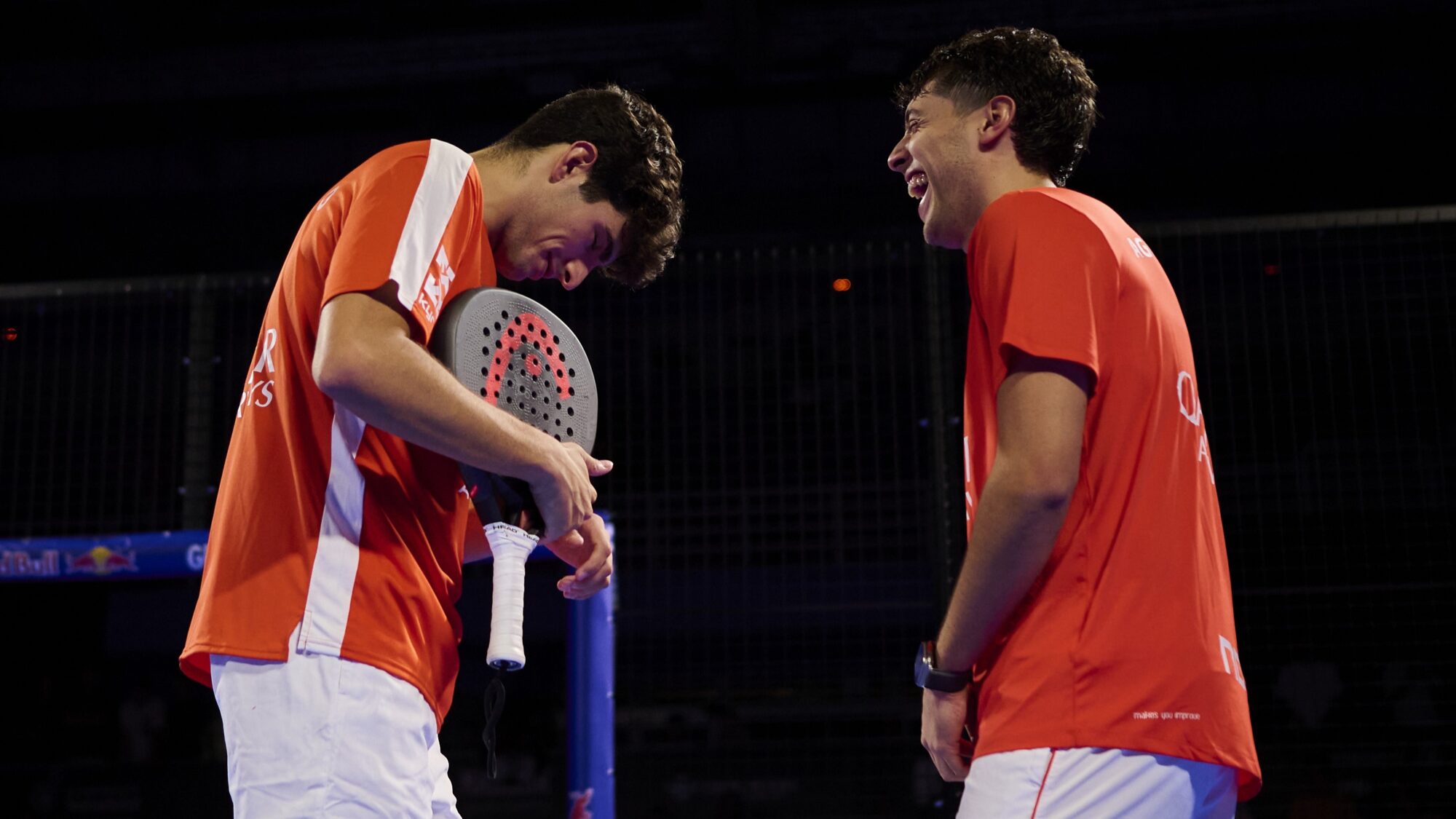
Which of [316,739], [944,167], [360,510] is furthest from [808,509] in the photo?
[316,739]

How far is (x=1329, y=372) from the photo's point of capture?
187 inches

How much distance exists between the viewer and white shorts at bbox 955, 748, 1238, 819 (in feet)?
4.60

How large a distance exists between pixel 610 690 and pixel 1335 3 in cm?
630

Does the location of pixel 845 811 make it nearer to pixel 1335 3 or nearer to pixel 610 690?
pixel 610 690

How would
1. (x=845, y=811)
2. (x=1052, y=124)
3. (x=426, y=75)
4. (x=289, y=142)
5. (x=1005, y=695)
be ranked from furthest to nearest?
(x=289, y=142) → (x=426, y=75) → (x=845, y=811) → (x=1052, y=124) → (x=1005, y=695)

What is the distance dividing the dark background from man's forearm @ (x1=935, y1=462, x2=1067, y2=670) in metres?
3.71

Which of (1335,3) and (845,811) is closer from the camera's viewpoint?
(845,811)

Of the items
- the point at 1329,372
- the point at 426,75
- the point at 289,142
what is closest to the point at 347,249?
the point at 1329,372

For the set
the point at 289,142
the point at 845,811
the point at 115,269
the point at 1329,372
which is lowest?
the point at 845,811

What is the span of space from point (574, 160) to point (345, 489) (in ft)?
2.30

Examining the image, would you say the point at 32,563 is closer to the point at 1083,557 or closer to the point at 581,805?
the point at 581,805

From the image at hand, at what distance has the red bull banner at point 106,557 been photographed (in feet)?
13.2

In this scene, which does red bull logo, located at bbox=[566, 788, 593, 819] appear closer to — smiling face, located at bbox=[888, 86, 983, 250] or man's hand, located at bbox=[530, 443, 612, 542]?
man's hand, located at bbox=[530, 443, 612, 542]

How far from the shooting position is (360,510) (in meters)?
1.61
